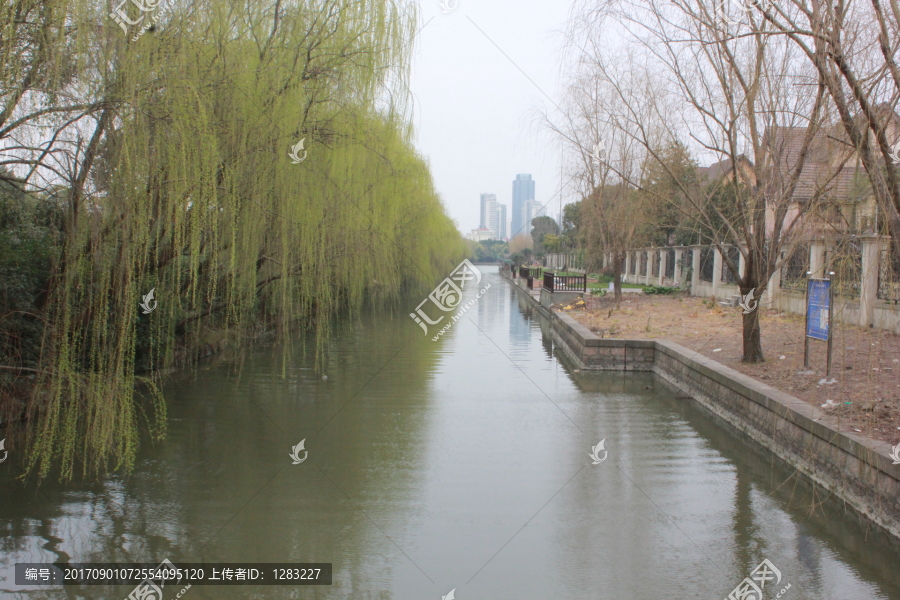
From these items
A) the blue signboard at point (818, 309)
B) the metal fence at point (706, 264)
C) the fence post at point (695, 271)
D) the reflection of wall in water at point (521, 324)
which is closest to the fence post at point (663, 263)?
the fence post at point (695, 271)

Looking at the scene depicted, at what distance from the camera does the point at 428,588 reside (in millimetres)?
4023

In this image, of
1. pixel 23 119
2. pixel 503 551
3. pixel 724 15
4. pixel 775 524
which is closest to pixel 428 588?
pixel 503 551

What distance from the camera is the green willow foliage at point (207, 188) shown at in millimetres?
4566

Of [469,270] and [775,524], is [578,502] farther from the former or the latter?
[469,270]

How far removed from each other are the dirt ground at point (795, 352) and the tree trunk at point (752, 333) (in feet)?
0.44

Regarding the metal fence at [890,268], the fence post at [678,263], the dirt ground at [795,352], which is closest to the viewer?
the metal fence at [890,268]

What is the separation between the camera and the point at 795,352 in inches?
280

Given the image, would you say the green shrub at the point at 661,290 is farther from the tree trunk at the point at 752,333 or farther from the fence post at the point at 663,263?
the tree trunk at the point at 752,333

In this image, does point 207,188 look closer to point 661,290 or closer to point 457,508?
point 457,508

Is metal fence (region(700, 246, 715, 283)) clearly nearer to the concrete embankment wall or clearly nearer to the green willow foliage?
the concrete embankment wall

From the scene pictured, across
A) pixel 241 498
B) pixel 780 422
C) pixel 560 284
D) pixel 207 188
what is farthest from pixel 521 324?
pixel 207 188

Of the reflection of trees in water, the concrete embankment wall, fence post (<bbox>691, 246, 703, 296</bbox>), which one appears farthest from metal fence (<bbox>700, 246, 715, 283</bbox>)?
the reflection of trees in water

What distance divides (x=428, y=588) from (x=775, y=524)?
2.74m

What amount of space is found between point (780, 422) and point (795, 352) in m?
1.20
